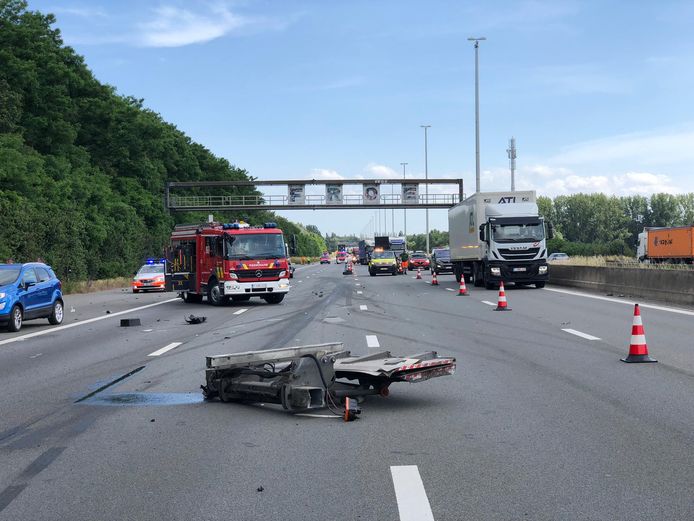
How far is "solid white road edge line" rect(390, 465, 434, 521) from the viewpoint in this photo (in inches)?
205

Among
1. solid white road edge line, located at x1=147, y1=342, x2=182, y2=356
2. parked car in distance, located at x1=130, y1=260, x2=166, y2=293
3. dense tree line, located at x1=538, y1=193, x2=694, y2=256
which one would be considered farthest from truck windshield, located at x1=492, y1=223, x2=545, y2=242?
dense tree line, located at x1=538, y1=193, x2=694, y2=256

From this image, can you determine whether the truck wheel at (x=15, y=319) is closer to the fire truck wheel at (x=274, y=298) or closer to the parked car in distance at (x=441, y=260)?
the fire truck wheel at (x=274, y=298)

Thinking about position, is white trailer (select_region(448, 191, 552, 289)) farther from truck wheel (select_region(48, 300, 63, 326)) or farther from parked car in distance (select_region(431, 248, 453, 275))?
parked car in distance (select_region(431, 248, 453, 275))

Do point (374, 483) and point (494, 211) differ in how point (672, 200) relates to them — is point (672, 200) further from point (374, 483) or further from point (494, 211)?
point (374, 483)

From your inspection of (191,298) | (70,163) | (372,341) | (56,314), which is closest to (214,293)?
(191,298)

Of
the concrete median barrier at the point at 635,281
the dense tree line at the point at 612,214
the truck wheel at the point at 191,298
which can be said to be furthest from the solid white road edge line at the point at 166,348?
the dense tree line at the point at 612,214

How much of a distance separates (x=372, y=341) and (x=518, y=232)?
20307mm

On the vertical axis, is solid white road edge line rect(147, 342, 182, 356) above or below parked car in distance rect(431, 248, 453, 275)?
below

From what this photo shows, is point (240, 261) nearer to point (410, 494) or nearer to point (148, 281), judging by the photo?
point (148, 281)

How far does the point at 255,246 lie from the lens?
27.8m

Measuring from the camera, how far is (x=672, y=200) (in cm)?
14388

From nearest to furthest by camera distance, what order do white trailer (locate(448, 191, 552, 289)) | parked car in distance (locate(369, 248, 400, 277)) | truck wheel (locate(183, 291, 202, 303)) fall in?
truck wheel (locate(183, 291, 202, 303)) < white trailer (locate(448, 191, 552, 289)) < parked car in distance (locate(369, 248, 400, 277))

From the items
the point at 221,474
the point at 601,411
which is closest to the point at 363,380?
the point at 601,411

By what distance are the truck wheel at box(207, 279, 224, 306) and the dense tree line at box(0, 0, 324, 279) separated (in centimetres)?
1124
